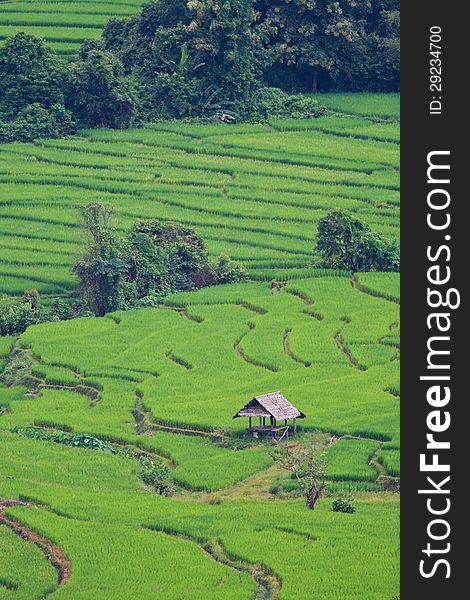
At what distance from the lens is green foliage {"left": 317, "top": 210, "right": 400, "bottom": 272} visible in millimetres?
39812

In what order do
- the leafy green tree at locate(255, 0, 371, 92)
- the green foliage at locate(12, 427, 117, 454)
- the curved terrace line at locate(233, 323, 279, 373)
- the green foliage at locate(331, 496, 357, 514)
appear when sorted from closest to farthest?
the green foliage at locate(331, 496, 357, 514)
the green foliage at locate(12, 427, 117, 454)
the curved terrace line at locate(233, 323, 279, 373)
the leafy green tree at locate(255, 0, 371, 92)

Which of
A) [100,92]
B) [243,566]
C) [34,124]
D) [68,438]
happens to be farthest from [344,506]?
[100,92]

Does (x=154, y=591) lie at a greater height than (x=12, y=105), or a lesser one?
lesser

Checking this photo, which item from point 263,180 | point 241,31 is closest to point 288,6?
point 241,31

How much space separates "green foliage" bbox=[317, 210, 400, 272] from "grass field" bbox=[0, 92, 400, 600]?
2.90 ft

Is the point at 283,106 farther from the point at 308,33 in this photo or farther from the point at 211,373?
the point at 211,373

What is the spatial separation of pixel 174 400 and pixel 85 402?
1.82m

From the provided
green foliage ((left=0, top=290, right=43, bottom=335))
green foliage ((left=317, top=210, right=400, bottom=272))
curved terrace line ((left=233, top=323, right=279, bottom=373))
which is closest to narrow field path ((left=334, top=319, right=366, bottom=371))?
curved terrace line ((left=233, top=323, right=279, bottom=373))

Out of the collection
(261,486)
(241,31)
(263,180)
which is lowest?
(261,486)

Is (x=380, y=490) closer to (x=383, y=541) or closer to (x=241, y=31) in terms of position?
(x=383, y=541)

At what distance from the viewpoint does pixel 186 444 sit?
27312mm

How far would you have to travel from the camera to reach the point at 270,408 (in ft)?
88.4

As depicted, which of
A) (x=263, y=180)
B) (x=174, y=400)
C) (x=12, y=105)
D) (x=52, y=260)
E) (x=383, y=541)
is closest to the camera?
(x=383, y=541)

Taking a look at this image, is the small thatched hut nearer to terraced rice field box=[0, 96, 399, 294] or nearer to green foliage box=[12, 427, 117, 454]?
green foliage box=[12, 427, 117, 454]
